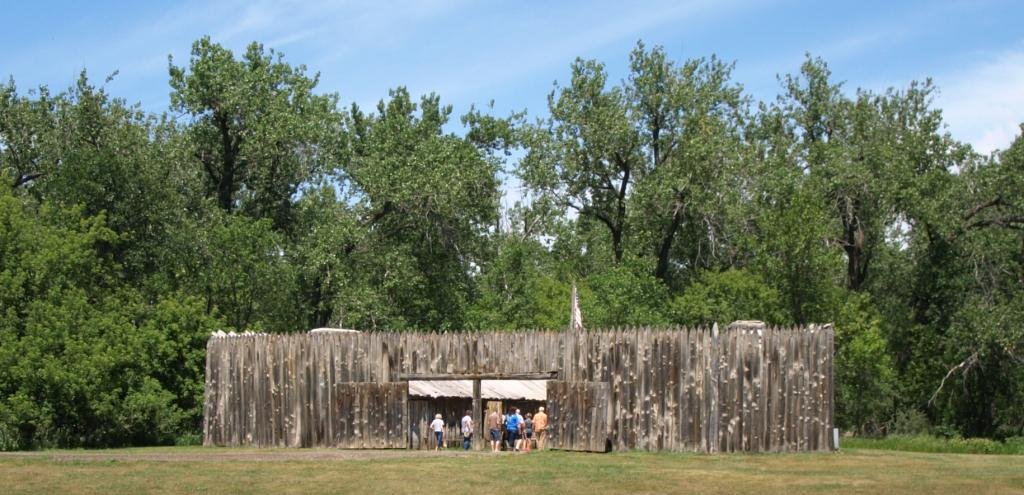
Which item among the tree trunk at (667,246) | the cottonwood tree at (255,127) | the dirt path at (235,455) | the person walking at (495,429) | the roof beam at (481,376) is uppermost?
the cottonwood tree at (255,127)

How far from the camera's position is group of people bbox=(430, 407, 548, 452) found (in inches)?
1098

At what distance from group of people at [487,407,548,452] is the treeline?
34.5 ft

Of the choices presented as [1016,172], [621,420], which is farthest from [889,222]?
[621,420]

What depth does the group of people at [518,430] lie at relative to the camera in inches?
1097

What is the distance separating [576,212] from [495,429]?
23.2 m

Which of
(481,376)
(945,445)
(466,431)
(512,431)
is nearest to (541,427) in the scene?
(512,431)

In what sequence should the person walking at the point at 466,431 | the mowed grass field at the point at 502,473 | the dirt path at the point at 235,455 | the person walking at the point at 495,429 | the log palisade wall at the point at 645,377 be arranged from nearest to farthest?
the mowed grass field at the point at 502,473
the dirt path at the point at 235,455
the log palisade wall at the point at 645,377
the person walking at the point at 495,429
the person walking at the point at 466,431

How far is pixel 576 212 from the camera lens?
50.4 m

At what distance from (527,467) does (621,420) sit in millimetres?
5478

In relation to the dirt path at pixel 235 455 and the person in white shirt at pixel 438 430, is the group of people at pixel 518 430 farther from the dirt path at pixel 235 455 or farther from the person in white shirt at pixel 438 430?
the person in white shirt at pixel 438 430

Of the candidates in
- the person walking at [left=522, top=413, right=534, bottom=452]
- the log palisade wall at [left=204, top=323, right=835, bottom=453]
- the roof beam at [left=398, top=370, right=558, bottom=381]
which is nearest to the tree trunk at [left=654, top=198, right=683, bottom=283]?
the log palisade wall at [left=204, top=323, right=835, bottom=453]

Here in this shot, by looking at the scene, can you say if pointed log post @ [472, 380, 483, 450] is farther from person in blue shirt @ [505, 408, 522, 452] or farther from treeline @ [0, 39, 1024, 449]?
treeline @ [0, 39, 1024, 449]

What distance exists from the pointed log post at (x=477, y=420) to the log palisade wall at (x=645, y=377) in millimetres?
615

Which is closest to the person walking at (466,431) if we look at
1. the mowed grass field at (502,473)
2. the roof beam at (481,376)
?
the roof beam at (481,376)
